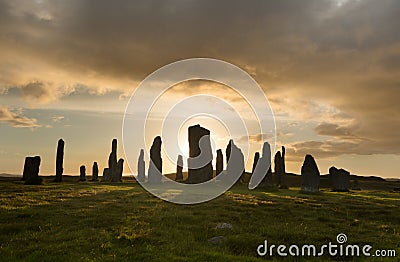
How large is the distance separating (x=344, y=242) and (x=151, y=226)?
9896 mm

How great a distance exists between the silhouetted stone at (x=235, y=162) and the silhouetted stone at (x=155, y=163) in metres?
12.2

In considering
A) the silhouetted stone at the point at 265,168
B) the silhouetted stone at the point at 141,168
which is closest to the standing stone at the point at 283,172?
the silhouetted stone at the point at 265,168

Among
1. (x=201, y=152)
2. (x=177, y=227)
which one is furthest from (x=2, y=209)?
(x=201, y=152)

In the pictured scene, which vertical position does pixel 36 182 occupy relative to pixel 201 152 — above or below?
below

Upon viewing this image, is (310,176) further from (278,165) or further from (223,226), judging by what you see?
(223,226)

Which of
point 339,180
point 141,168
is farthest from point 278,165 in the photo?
point 141,168

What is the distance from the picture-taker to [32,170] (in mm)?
57531

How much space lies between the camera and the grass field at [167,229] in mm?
16047

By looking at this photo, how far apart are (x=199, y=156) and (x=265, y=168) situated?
513 inches

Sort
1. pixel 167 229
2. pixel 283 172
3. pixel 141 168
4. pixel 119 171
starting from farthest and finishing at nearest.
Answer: pixel 119 171 < pixel 141 168 < pixel 283 172 < pixel 167 229

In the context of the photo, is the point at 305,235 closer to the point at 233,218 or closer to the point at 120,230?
the point at 233,218

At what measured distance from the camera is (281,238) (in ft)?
63.7

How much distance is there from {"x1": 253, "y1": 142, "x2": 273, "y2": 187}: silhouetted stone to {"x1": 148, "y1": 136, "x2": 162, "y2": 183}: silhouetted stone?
1594 cm

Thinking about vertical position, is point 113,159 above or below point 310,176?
above
